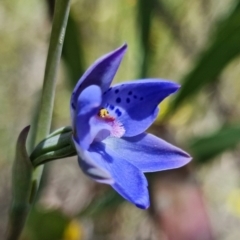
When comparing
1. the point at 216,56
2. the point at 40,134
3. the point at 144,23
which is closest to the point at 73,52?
the point at 144,23

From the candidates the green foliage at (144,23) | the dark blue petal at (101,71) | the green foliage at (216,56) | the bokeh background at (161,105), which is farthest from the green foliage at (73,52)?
the dark blue petal at (101,71)

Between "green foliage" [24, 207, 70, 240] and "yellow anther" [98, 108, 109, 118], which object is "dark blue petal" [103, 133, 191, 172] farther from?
"green foliage" [24, 207, 70, 240]

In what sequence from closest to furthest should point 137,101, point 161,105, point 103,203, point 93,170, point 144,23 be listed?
point 93,170 → point 137,101 → point 103,203 → point 144,23 → point 161,105

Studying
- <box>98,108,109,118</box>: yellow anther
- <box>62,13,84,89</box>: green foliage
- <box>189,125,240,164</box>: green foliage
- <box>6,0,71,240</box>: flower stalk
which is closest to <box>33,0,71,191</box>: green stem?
<box>6,0,71,240</box>: flower stalk

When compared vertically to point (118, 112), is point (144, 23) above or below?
below

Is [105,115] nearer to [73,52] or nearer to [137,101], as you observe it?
[137,101]

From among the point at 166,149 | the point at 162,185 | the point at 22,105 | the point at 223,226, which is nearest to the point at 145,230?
the point at 223,226
